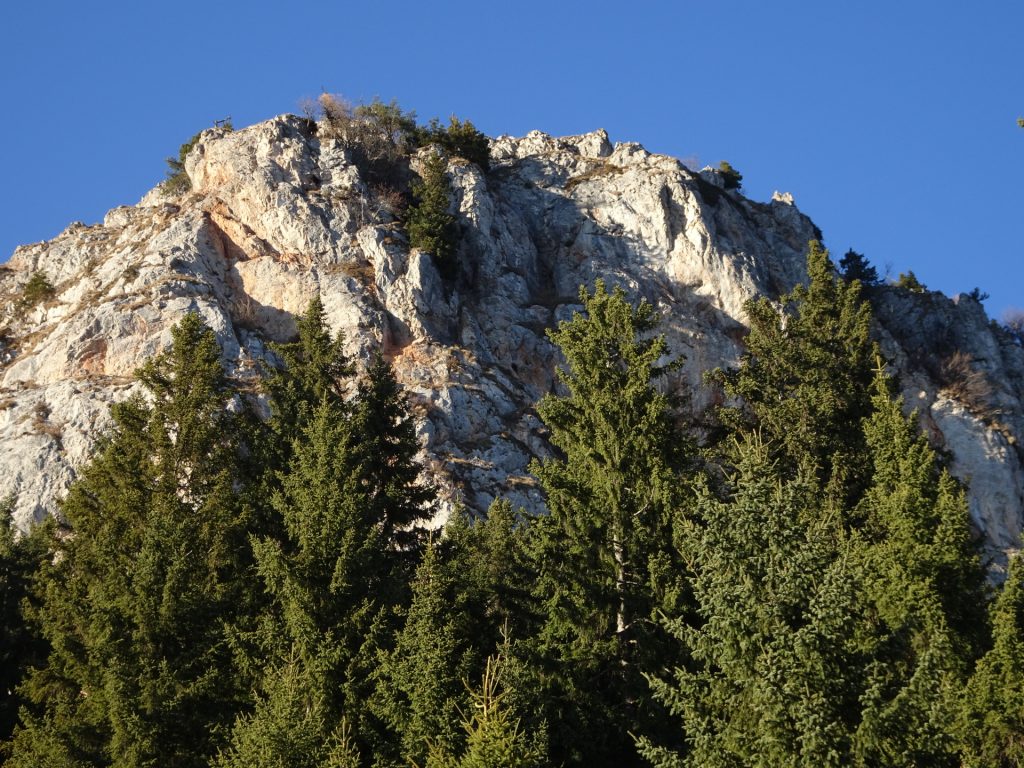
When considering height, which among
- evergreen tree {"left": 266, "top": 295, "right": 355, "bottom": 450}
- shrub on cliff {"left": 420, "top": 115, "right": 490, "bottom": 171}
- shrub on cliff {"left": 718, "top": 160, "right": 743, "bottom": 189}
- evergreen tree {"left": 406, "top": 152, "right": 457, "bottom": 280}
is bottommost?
evergreen tree {"left": 266, "top": 295, "right": 355, "bottom": 450}

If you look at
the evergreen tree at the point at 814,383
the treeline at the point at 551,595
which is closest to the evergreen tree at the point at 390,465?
the treeline at the point at 551,595

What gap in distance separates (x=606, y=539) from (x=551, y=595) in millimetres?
1673

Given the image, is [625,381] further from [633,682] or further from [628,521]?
[633,682]

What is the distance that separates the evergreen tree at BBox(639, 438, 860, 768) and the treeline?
1.7 inches

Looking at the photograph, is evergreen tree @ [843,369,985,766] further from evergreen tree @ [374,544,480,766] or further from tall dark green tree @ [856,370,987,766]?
evergreen tree @ [374,544,480,766]

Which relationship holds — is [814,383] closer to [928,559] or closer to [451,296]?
[928,559]

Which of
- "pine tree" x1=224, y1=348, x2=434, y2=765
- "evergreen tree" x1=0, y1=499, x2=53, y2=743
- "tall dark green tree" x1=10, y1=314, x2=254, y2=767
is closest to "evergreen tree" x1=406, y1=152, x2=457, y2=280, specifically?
"tall dark green tree" x1=10, y1=314, x2=254, y2=767

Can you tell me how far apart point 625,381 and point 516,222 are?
4507 centimetres

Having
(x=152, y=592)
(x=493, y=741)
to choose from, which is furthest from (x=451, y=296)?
(x=493, y=741)

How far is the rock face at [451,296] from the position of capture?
165 feet

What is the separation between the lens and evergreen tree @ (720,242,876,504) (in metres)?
29.0

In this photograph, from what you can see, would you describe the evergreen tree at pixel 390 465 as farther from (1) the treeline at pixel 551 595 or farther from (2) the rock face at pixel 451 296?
(2) the rock face at pixel 451 296

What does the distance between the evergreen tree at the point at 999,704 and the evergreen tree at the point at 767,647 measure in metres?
6.80

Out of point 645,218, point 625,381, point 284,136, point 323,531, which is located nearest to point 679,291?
point 645,218
